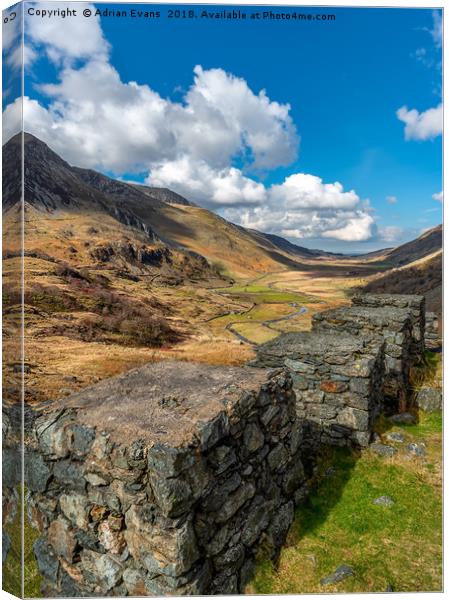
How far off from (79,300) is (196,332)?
2.73 meters

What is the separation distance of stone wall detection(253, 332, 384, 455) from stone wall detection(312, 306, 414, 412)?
7.75 feet

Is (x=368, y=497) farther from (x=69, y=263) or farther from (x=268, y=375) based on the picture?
(x=69, y=263)

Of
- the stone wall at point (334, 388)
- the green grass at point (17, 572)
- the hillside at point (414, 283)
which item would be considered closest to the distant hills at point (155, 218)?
the hillside at point (414, 283)

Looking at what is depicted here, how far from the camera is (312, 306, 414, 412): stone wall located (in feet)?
30.6

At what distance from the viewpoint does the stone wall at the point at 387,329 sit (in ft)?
30.6

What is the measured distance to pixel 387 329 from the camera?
32.2ft

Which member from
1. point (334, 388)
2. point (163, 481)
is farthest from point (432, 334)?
point (163, 481)

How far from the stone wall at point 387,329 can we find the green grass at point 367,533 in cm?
321

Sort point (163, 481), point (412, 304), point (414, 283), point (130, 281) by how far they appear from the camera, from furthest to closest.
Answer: point (414, 283) → point (412, 304) → point (130, 281) → point (163, 481)

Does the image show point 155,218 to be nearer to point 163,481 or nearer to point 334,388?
point 334,388

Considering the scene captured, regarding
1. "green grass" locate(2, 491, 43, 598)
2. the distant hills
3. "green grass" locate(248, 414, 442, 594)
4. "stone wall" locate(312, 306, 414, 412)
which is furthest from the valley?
"green grass" locate(248, 414, 442, 594)

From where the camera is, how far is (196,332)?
325 inches

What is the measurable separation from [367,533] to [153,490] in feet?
11.0

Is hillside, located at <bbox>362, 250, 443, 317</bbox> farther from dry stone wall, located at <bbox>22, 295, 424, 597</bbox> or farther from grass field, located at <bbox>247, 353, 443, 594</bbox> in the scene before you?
dry stone wall, located at <bbox>22, 295, 424, 597</bbox>
